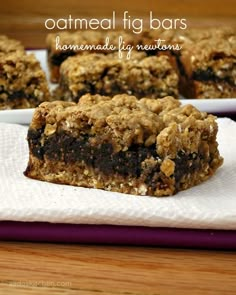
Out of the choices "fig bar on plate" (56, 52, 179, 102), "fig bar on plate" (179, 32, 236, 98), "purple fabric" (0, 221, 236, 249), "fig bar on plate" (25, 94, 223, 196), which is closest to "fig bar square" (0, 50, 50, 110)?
"fig bar on plate" (56, 52, 179, 102)

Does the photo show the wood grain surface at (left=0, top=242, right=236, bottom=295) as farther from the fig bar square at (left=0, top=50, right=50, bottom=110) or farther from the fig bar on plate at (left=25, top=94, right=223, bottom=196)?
the fig bar square at (left=0, top=50, right=50, bottom=110)

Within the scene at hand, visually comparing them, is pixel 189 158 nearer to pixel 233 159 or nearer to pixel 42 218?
pixel 233 159

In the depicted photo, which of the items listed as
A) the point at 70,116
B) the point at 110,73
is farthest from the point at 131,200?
the point at 110,73

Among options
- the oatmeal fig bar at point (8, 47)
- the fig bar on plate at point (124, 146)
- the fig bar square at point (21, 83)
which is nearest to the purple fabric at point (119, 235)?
the fig bar on plate at point (124, 146)

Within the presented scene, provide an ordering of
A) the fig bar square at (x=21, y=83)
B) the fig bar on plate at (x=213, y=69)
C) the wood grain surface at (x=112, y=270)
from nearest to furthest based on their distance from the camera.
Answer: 1. the wood grain surface at (x=112, y=270)
2. the fig bar square at (x=21, y=83)
3. the fig bar on plate at (x=213, y=69)

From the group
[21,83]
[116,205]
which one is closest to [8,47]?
[21,83]

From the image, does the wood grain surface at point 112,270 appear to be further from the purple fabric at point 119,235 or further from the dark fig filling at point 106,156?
the dark fig filling at point 106,156

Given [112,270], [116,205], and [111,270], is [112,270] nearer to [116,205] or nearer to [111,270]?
[111,270]
